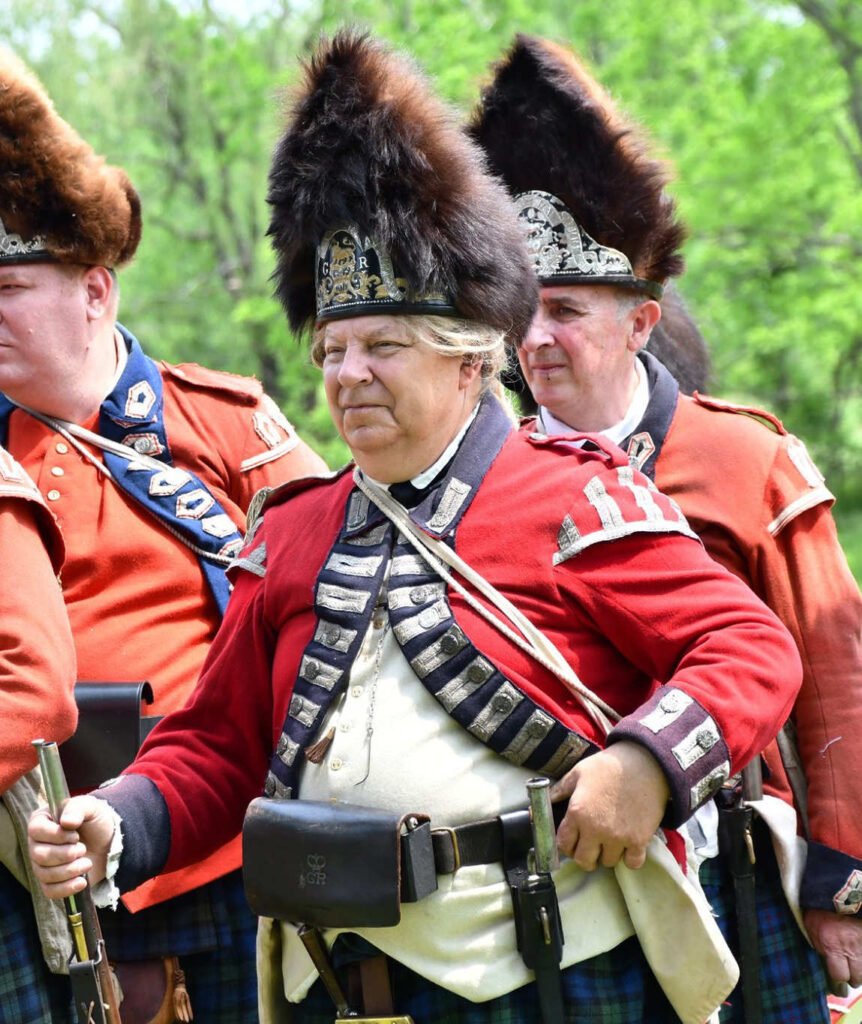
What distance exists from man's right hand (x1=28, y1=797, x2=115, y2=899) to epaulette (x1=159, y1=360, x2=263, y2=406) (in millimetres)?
1714

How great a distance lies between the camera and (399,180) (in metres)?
2.69

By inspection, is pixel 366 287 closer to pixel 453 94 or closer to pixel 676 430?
pixel 676 430

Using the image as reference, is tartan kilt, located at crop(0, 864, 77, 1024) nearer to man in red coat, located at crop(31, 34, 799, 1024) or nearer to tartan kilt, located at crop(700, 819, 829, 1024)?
man in red coat, located at crop(31, 34, 799, 1024)

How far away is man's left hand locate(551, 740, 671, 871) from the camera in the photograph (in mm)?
2395

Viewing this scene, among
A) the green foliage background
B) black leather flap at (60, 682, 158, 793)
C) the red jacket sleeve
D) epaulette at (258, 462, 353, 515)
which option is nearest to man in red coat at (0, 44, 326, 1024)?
black leather flap at (60, 682, 158, 793)

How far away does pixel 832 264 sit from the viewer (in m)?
15.0

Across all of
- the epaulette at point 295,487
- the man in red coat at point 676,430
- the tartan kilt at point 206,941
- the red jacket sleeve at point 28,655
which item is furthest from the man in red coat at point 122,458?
the man in red coat at point 676,430

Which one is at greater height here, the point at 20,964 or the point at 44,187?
the point at 44,187

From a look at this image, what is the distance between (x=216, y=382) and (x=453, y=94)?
873 cm

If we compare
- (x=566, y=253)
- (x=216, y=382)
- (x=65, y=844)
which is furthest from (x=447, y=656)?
(x=216, y=382)

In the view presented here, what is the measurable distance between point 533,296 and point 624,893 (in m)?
1.11

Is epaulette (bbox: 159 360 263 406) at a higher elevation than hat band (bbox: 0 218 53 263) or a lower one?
lower

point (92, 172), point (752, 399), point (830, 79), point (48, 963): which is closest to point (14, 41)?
point (830, 79)

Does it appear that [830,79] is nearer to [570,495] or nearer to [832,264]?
[832,264]
